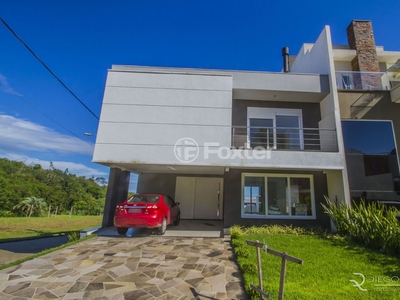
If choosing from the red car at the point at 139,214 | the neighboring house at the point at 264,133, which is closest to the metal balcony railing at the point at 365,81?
the neighboring house at the point at 264,133

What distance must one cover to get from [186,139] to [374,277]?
20.4ft

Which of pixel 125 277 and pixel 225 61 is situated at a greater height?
pixel 225 61

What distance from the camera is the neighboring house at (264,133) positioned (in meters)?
7.26

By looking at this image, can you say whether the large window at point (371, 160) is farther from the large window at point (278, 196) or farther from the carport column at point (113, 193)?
the carport column at point (113, 193)

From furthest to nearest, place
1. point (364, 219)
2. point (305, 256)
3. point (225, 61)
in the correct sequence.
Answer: point (225, 61) → point (364, 219) → point (305, 256)

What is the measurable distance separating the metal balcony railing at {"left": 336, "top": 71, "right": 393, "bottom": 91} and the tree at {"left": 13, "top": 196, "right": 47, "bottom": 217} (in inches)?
1365

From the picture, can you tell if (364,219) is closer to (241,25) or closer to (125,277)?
(125,277)

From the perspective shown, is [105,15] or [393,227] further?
[105,15]

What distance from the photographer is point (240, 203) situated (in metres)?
8.16

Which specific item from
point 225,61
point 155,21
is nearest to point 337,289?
point 225,61

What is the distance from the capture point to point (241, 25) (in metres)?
9.73

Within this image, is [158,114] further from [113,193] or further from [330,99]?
[330,99]

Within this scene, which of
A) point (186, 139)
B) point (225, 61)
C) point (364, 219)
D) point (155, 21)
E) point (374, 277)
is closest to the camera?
point (374, 277)

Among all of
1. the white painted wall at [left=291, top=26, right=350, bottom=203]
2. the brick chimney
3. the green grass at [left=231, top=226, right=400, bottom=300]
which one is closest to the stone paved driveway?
the green grass at [left=231, top=226, right=400, bottom=300]
